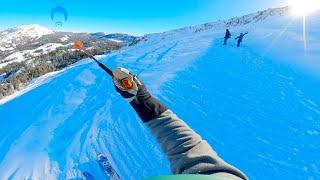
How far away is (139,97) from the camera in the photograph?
7.57 ft

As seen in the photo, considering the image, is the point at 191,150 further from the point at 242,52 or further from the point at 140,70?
the point at 242,52

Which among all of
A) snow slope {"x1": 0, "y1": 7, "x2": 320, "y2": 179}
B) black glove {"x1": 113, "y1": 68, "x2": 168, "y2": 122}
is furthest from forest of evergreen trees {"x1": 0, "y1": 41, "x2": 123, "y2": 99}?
black glove {"x1": 113, "y1": 68, "x2": 168, "y2": 122}

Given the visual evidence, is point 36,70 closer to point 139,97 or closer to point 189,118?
point 189,118

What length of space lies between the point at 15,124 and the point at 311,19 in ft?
94.6

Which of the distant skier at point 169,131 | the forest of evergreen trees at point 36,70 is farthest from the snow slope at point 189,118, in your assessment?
the forest of evergreen trees at point 36,70

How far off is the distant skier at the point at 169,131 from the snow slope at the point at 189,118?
797cm

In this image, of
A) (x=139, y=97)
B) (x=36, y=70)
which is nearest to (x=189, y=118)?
(x=139, y=97)

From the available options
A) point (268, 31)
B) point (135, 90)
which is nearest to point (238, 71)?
point (268, 31)

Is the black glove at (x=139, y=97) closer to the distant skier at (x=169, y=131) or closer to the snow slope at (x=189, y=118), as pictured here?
the distant skier at (x=169, y=131)

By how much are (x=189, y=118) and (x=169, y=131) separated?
10.8 metres

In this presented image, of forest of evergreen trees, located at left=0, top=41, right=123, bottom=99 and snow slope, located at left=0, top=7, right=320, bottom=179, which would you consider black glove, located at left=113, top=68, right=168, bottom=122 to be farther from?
forest of evergreen trees, located at left=0, top=41, right=123, bottom=99

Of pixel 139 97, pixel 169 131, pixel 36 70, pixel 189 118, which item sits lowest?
pixel 36 70

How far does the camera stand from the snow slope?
10.8m

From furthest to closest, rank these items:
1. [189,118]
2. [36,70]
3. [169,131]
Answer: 1. [36,70]
2. [189,118]
3. [169,131]
